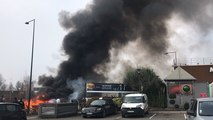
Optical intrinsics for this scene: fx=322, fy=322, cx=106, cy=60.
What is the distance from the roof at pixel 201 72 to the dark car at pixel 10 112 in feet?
135

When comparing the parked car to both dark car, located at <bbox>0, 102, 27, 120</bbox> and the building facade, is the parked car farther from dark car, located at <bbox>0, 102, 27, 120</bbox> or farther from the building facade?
the building facade

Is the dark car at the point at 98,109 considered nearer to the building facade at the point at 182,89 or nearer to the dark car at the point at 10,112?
the dark car at the point at 10,112

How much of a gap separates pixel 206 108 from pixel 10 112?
9792 mm

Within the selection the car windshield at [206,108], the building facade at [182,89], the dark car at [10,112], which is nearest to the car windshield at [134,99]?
the dark car at [10,112]

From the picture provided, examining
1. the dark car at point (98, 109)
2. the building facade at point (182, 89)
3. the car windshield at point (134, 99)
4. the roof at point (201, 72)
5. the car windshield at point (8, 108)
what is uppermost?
the roof at point (201, 72)

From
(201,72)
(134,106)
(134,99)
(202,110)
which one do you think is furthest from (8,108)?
(201,72)

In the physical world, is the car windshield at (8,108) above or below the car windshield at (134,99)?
below

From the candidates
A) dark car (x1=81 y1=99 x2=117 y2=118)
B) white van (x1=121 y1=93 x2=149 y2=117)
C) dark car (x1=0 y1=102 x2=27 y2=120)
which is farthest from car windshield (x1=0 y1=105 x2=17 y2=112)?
white van (x1=121 y1=93 x2=149 y2=117)

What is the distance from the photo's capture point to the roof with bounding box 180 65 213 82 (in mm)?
53312

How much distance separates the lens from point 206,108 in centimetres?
957

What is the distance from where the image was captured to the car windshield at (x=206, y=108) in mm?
9320

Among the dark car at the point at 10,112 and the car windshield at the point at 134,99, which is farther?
the car windshield at the point at 134,99

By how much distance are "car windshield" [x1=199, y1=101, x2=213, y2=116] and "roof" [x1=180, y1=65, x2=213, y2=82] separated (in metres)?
44.9

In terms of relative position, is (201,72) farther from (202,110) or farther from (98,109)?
(202,110)
